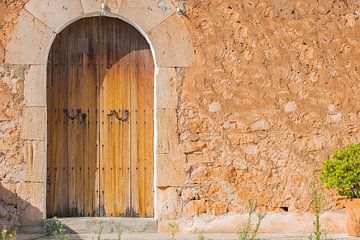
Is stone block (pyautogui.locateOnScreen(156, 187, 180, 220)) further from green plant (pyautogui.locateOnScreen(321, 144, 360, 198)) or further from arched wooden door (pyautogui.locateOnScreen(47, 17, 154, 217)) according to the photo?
green plant (pyautogui.locateOnScreen(321, 144, 360, 198))

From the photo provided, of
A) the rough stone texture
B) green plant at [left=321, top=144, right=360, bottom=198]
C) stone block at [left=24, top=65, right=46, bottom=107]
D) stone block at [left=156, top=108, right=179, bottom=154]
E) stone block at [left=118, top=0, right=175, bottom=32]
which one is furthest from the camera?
stone block at [left=118, top=0, right=175, bottom=32]

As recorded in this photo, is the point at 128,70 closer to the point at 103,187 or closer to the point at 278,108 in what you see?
the point at 103,187

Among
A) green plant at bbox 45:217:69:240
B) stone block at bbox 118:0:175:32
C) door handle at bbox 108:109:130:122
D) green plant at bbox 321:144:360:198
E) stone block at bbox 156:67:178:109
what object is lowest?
green plant at bbox 45:217:69:240

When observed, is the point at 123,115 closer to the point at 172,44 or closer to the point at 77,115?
the point at 77,115

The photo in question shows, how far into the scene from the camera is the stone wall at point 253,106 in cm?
571

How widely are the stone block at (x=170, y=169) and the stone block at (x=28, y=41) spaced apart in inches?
61.9

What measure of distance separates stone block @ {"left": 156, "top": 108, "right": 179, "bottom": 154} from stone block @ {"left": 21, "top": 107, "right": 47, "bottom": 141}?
45.3 inches

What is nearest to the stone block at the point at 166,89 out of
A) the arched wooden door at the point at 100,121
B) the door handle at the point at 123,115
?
the arched wooden door at the point at 100,121

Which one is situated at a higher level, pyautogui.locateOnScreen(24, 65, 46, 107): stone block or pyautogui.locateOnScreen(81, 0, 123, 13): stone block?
pyautogui.locateOnScreen(81, 0, 123, 13): stone block

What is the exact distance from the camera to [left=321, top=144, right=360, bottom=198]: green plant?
5262 millimetres

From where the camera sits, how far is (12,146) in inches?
220

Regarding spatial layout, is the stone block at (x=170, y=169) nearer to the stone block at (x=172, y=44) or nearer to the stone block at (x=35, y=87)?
the stone block at (x=172, y=44)

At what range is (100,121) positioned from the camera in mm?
5938

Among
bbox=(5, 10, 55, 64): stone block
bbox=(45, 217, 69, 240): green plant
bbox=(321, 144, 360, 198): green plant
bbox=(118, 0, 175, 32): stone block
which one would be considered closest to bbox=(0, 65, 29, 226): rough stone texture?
bbox=(5, 10, 55, 64): stone block
